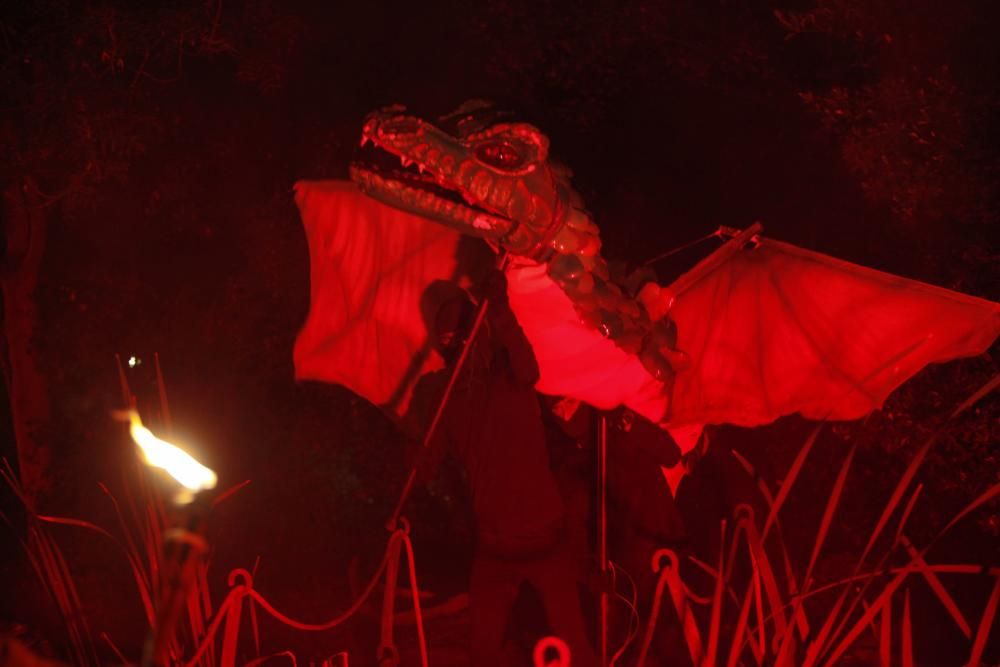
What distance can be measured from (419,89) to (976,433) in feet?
13.5

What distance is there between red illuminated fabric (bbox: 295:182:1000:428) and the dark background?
2.89 ft

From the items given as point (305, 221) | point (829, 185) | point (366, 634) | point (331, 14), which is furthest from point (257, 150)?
point (829, 185)

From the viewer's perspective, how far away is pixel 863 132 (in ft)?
15.9

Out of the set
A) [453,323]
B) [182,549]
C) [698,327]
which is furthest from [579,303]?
[182,549]

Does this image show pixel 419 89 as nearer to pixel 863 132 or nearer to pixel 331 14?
pixel 331 14

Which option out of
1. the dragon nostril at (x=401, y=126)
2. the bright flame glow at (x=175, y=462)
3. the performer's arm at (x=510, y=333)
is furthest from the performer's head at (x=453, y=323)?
the bright flame glow at (x=175, y=462)

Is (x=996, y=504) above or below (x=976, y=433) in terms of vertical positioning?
below

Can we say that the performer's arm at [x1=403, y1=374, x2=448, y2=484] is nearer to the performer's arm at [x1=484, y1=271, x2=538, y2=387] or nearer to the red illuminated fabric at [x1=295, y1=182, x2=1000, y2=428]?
the red illuminated fabric at [x1=295, y1=182, x2=1000, y2=428]

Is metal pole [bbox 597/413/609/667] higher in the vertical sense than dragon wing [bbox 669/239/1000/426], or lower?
lower

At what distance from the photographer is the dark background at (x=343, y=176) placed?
4852 millimetres

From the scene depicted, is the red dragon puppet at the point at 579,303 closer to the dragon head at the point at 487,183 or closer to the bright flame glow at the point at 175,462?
the dragon head at the point at 487,183

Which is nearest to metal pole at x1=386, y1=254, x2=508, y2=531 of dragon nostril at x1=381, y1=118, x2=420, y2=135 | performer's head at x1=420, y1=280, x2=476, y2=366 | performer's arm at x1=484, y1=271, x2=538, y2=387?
performer's arm at x1=484, y1=271, x2=538, y2=387

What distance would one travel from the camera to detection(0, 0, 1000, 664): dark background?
4.85 meters

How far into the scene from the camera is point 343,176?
669 centimetres
